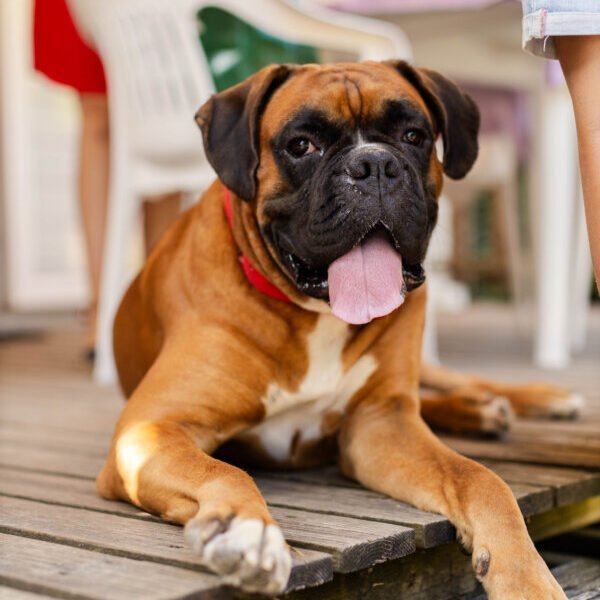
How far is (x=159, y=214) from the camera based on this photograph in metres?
4.38

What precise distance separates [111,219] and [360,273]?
1.97m

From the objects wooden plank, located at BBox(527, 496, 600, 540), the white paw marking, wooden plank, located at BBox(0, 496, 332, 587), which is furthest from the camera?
the white paw marking

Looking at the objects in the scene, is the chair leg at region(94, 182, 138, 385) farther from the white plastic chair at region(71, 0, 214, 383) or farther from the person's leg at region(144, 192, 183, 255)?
the person's leg at region(144, 192, 183, 255)

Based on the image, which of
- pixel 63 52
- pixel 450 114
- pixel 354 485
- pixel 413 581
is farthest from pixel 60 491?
pixel 63 52

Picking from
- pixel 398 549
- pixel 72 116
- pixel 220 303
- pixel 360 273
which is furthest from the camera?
pixel 72 116

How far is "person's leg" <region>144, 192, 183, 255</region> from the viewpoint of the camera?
426cm

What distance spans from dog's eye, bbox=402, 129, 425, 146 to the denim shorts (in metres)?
0.31

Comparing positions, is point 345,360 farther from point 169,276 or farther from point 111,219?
point 111,219

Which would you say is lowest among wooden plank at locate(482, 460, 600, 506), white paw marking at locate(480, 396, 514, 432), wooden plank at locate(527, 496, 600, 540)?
wooden plank at locate(527, 496, 600, 540)

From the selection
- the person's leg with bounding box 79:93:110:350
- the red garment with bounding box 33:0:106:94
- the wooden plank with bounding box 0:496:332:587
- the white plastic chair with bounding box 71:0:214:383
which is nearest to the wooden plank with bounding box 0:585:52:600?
the wooden plank with bounding box 0:496:332:587

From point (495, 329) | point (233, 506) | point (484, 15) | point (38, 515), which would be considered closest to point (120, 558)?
point (233, 506)

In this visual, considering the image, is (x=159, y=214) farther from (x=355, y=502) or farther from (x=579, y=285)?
(x=355, y=502)

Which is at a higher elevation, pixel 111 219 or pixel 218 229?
pixel 218 229

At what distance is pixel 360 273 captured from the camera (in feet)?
6.38
